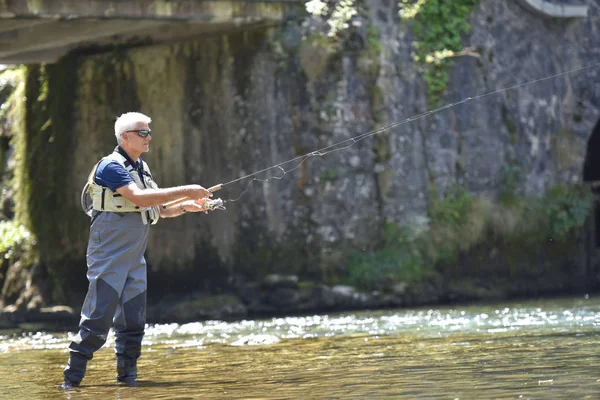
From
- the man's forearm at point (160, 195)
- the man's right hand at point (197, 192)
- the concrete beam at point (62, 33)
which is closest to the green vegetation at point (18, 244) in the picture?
the concrete beam at point (62, 33)

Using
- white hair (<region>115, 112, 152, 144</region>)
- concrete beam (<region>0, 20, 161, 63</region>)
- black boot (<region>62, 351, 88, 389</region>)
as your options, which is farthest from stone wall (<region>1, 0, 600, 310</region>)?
black boot (<region>62, 351, 88, 389</region>)

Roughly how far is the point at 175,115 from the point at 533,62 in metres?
5.19

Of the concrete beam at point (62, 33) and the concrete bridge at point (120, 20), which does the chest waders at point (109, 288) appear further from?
the concrete beam at point (62, 33)

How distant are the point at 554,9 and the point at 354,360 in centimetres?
1019

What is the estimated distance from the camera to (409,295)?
1527 centimetres

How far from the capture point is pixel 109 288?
7.26 meters

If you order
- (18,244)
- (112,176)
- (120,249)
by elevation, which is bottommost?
(120,249)

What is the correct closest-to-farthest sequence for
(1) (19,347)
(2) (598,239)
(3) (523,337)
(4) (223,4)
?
(3) (523,337) < (1) (19,347) < (4) (223,4) < (2) (598,239)

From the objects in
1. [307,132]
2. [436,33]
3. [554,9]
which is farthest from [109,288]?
[554,9]

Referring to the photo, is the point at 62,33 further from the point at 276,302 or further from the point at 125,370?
the point at 125,370

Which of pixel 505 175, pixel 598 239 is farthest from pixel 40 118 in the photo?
pixel 598 239

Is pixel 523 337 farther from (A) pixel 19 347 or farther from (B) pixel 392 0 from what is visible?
(B) pixel 392 0

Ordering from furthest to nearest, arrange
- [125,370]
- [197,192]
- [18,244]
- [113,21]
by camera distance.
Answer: [18,244] → [113,21] → [125,370] → [197,192]

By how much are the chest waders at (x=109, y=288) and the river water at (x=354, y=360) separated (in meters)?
0.19
